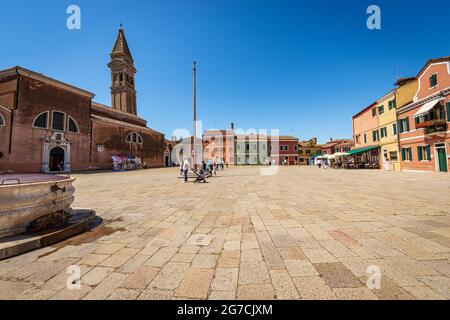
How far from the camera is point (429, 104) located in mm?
16156

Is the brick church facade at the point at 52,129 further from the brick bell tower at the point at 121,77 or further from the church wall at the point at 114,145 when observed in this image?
the brick bell tower at the point at 121,77

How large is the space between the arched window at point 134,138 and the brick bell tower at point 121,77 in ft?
47.0

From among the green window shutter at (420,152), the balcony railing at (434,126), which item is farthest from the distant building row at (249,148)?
the balcony railing at (434,126)

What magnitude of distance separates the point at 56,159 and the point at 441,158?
3749cm

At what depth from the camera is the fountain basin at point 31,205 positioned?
2926mm

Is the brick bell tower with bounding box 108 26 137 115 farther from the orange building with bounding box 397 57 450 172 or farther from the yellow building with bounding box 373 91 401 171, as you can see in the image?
the orange building with bounding box 397 57 450 172

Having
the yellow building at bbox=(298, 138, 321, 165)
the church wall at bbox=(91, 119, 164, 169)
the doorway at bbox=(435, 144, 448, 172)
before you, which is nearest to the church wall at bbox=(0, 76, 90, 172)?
the church wall at bbox=(91, 119, 164, 169)

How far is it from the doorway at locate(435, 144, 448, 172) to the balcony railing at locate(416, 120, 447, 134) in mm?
1301

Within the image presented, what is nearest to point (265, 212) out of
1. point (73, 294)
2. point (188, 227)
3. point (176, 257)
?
point (188, 227)

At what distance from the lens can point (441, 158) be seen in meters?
15.9

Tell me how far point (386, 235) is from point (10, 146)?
27.6 metres

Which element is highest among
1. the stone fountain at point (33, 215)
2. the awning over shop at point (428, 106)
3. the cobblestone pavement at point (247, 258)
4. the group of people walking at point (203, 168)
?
the awning over shop at point (428, 106)
